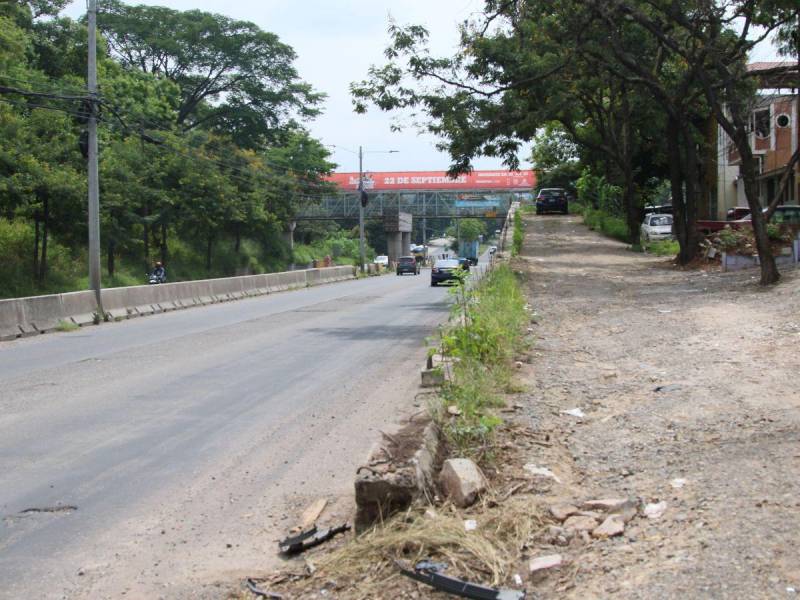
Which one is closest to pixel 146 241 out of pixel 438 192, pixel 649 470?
pixel 649 470

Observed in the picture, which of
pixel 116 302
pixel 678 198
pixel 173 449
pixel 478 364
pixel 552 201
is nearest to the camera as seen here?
pixel 173 449

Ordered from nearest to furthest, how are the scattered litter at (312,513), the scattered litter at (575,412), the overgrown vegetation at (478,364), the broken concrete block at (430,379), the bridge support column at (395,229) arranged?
1. the scattered litter at (312,513)
2. the overgrown vegetation at (478,364)
3. the scattered litter at (575,412)
4. the broken concrete block at (430,379)
5. the bridge support column at (395,229)

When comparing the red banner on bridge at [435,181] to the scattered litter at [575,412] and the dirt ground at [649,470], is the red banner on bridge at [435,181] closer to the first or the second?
the dirt ground at [649,470]

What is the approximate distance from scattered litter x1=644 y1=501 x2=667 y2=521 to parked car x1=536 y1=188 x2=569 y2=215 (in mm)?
58619

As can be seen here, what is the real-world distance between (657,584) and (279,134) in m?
69.0

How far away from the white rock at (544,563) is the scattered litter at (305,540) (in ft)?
4.59

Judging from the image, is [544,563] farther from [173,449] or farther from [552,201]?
[552,201]

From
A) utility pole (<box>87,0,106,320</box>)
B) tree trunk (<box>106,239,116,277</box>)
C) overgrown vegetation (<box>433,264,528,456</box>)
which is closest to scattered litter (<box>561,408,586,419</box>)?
overgrown vegetation (<box>433,264,528,456</box>)

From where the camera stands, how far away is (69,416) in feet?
31.2

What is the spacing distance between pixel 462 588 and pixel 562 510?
4.49ft

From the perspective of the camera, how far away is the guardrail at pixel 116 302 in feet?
63.7

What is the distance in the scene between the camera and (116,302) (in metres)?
24.4

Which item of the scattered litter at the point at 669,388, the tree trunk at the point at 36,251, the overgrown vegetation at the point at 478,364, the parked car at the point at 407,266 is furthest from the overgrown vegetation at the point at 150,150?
the scattered litter at the point at 669,388

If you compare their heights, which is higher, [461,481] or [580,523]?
[461,481]
